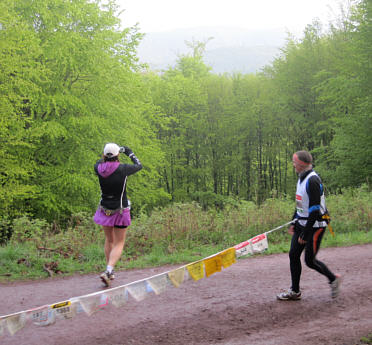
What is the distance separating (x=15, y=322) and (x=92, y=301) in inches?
27.1

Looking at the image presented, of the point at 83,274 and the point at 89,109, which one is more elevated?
the point at 89,109

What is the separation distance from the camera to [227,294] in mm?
5449

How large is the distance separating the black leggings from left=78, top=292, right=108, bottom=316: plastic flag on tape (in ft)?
8.31

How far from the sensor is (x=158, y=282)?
168 inches

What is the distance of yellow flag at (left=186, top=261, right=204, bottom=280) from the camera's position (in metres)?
4.57

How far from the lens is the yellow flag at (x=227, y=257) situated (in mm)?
4934

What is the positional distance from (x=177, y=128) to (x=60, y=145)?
55.0ft

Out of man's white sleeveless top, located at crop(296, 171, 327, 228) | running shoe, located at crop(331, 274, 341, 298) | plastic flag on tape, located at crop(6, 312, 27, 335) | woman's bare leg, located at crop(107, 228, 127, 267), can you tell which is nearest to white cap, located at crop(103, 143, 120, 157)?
woman's bare leg, located at crop(107, 228, 127, 267)

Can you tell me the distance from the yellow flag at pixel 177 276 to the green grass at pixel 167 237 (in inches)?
116

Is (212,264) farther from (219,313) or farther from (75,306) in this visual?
(75,306)

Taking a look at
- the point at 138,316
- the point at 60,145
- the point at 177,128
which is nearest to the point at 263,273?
the point at 138,316

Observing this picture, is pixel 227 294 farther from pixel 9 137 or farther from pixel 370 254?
pixel 9 137

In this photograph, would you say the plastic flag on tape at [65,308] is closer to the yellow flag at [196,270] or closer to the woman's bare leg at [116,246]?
the yellow flag at [196,270]

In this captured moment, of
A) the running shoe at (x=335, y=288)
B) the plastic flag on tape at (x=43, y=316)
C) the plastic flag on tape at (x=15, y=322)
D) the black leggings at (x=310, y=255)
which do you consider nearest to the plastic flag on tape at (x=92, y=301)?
the plastic flag on tape at (x=43, y=316)
